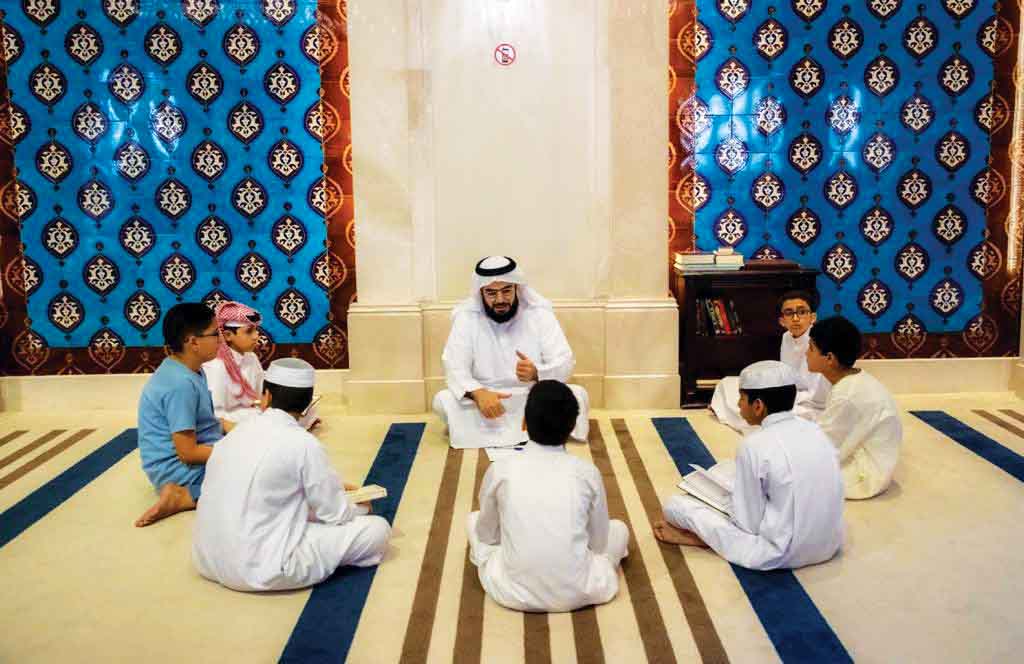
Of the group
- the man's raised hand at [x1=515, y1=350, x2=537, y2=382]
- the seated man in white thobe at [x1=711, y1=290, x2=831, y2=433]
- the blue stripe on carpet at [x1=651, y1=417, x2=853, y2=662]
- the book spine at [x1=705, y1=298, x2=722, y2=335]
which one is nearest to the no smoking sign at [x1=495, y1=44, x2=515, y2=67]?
the man's raised hand at [x1=515, y1=350, x2=537, y2=382]

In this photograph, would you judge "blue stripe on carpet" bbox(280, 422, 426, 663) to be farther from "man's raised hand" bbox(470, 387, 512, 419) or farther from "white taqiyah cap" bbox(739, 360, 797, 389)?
"white taqiyah cap" bbox(739, 360, 797, 389)

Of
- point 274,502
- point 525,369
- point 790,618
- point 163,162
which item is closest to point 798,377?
point 525,369

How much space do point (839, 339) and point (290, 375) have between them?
249cm

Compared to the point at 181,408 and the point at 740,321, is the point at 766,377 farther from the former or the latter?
the point at 740,321

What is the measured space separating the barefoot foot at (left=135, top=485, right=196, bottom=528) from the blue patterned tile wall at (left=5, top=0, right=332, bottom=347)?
2.22 metres

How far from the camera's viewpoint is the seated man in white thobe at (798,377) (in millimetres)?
5348

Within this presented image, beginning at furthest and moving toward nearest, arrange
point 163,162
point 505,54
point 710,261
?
point 163,162
point 710,261
point 505,54

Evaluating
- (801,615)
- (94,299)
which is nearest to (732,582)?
(801,615)

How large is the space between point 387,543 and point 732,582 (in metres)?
1.43

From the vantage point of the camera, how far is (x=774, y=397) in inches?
143

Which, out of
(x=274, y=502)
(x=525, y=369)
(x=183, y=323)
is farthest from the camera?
(x=525, y=369)

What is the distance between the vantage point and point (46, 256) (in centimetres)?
638

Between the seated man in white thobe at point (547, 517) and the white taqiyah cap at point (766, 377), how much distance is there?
2.42ft

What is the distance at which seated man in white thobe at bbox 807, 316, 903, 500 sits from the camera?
A: 4.43 meters
